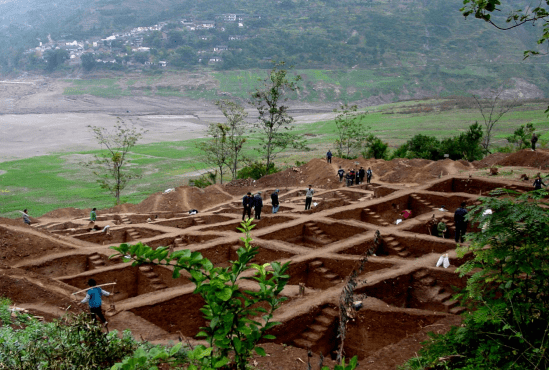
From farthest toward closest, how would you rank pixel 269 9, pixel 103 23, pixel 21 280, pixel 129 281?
1. pixel 269 9
2. pixel 103 23
3. pixel 129 281
4. pixel 21 280

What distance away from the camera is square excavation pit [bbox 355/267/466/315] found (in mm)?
10516

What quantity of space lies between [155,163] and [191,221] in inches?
1390

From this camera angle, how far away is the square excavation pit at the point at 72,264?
1236cm

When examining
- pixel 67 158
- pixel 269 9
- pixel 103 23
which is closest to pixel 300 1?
pixel 269 9

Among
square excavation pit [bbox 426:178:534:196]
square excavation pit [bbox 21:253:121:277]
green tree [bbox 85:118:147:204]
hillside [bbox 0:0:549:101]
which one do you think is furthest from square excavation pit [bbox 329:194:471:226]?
hillside [bbox 0:0:549:101]

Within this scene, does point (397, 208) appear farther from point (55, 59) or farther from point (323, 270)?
point (55, 59)

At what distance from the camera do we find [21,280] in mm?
9727

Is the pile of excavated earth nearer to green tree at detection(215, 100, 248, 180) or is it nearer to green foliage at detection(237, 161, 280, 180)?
green foliage at detection(237, 161, 280, 180)

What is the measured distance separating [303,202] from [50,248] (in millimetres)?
11191

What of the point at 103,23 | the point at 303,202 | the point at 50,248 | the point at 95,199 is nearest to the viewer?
the point at 50,248

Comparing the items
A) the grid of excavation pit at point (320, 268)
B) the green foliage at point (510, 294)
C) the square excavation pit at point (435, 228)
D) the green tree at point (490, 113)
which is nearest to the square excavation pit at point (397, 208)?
the grid of excavation pit at point (320, 268)

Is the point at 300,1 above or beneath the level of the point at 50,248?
above

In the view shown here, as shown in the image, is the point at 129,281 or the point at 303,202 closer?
the point at 129,281

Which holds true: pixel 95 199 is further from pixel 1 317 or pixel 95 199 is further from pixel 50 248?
pixel 1 317
